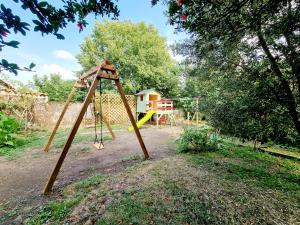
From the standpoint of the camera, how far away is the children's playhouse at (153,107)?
37.2ft

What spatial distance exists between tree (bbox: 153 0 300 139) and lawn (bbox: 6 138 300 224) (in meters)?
1.10

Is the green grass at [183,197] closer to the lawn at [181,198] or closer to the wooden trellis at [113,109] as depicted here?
the lawn at [181,198]

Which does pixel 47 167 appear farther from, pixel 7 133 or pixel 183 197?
pixel 183 197

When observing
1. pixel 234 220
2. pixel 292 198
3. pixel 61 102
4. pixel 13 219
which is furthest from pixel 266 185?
pixel 61 102

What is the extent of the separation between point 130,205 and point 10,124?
6.44m

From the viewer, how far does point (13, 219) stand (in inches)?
89.1

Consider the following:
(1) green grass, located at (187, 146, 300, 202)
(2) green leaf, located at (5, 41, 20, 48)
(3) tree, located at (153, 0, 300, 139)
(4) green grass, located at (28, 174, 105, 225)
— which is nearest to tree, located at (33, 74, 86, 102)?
(4) green grass, located at (28, 174, 105, 225)

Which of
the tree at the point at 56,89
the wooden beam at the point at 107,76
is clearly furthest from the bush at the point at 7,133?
→ the tree at the point at 56,89

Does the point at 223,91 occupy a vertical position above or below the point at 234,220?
above

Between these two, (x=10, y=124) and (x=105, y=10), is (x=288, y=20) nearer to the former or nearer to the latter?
(x=105, y=10)

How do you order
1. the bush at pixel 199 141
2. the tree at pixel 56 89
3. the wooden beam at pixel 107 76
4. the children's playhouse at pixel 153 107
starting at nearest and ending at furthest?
the wooden beam at pixel 107 76
the bush at pixel 199 141
the children's playhouse at pixel 153 107
the tree at pixel 56 89

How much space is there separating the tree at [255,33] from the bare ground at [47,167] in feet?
9.36

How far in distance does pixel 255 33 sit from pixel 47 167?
4.88 m

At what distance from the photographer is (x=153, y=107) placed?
40.0 ft
